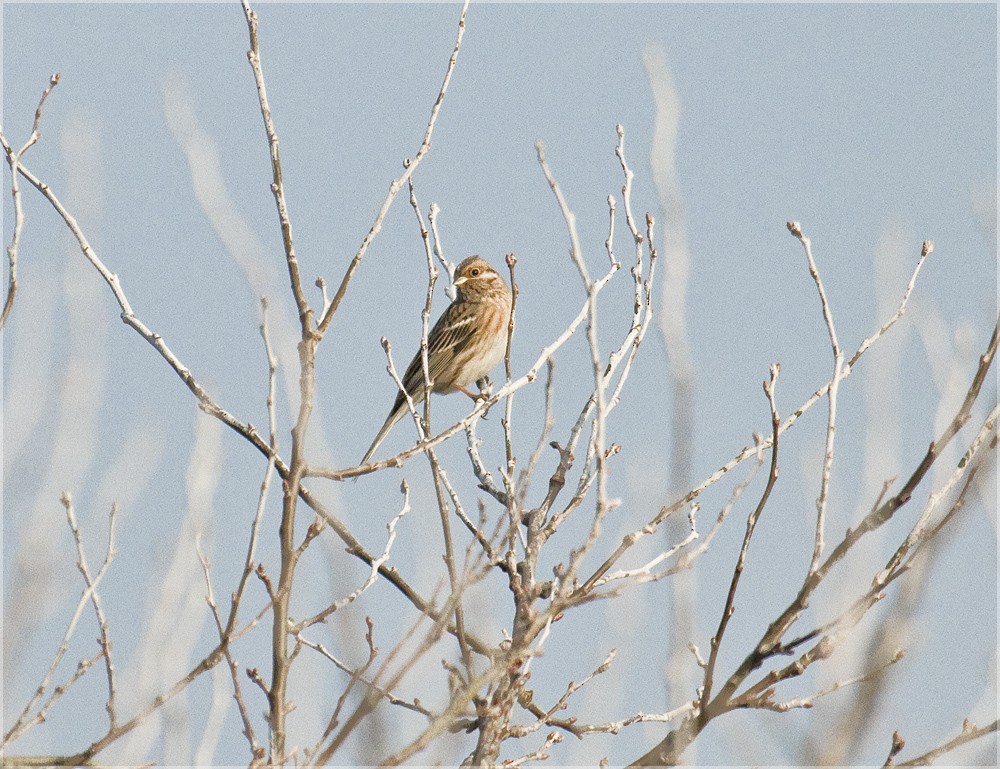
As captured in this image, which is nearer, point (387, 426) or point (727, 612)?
point (727, 612)

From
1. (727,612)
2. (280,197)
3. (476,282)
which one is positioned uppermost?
(476,282)

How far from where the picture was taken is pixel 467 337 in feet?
38.7

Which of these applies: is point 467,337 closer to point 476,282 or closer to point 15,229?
point 476,282

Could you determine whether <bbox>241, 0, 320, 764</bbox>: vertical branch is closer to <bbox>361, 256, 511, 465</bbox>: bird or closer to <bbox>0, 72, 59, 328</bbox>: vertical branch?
<bbox>0, 72, 59, 328</bbox>: vertical branch

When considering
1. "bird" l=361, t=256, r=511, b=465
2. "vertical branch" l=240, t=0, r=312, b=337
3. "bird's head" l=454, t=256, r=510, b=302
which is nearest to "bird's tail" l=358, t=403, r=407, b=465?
"bird" l=361, t=256, r=511, b=465

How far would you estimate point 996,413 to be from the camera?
4.14 metres

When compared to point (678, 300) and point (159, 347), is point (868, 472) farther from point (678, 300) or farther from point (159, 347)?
point (159, 347)

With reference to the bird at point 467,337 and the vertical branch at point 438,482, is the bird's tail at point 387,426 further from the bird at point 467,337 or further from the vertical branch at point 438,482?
the vertical branch at point 438,482

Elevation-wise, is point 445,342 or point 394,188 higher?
point 445,342

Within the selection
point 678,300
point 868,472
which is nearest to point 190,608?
point 678,300

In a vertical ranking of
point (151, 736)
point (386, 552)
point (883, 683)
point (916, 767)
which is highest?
point (386, 552)

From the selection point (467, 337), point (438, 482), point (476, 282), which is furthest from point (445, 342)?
point (438, 482)

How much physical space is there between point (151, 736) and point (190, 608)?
64cm

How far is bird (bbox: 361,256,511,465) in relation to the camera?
37.6 feet
